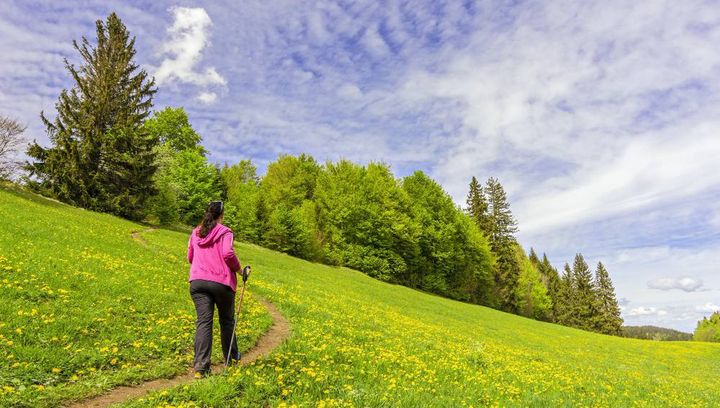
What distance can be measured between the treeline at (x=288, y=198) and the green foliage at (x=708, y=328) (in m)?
68.1

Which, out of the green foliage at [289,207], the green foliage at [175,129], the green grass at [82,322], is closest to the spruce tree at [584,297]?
the green foliage at [289,207]

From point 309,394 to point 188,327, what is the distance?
533 centimetres

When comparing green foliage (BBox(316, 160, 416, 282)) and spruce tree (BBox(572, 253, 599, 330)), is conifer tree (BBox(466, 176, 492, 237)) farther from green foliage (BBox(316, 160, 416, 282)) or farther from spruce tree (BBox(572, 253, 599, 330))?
spruce tree (BBox(572, 253, 599, 330))

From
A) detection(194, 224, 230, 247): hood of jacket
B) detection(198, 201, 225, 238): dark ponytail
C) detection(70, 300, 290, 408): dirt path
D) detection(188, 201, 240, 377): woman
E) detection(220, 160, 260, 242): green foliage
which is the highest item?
detection(220, 160, 260, 242): green foliage

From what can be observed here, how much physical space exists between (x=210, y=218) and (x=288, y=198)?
214 ft

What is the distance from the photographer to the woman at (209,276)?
768 cm

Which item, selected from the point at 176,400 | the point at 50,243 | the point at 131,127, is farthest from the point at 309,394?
the point at 131,127

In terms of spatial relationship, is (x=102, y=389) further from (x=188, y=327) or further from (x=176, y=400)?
(x=188, y=327)

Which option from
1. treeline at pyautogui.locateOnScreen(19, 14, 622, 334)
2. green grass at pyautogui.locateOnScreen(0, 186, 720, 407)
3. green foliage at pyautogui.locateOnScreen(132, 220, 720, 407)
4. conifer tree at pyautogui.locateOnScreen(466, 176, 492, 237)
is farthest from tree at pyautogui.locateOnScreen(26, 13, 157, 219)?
conifer tree at pyautogui.locateOnScreen(466, 176, 492, 237)

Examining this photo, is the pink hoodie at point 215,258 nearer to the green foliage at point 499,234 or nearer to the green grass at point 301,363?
the green grass at point 301,363

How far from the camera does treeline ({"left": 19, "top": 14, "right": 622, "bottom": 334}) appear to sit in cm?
4362

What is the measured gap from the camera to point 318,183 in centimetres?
7162

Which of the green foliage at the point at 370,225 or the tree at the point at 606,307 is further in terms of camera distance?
the tree at the point at 606,307

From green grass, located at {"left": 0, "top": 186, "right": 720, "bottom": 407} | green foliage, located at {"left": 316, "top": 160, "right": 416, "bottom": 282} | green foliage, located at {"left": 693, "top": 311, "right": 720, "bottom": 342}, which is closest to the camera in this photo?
green grass, located at {"left": 0, "top": 186, "right": 720, "bottom": 407}
